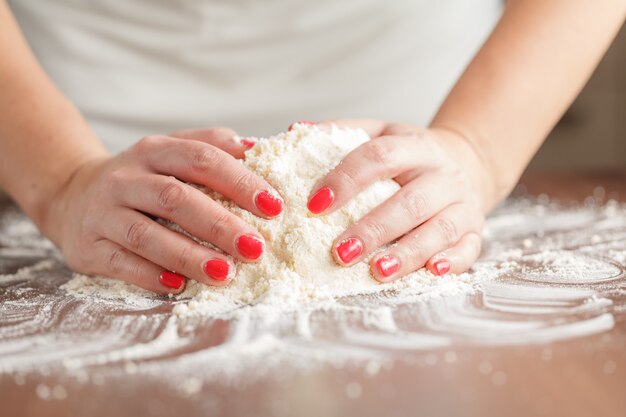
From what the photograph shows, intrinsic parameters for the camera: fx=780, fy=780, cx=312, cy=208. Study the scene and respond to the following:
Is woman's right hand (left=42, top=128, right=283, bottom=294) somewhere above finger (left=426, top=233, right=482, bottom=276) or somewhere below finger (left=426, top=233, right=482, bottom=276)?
below

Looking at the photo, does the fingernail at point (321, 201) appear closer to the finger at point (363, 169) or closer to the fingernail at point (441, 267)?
the finger at point (363, 169)

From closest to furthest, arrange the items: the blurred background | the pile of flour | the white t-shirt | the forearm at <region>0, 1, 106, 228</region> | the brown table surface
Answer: the brown table surface, the pile of flour, the forearm at <region>0, 1, 106, 228</region>, the white t-shirt, the blurred background

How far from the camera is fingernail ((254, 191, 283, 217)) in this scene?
81cm

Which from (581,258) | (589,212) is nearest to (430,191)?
(581,258)

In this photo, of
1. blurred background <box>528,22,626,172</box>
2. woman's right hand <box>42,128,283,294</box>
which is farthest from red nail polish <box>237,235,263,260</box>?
blurred background <box>528,22,626,172</box>

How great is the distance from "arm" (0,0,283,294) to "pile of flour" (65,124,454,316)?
0.02 meters

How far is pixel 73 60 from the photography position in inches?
55.9

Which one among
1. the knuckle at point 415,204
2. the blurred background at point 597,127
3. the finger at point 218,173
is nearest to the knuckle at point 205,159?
the finger at point 218,173

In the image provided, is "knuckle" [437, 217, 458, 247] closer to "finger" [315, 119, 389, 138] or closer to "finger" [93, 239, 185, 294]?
"finger" [315, 119, 389, 138]

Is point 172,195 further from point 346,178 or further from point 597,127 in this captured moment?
point 597,127

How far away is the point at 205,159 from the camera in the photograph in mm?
839

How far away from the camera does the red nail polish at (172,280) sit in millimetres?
831

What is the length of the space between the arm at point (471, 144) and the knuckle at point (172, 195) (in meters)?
0.14

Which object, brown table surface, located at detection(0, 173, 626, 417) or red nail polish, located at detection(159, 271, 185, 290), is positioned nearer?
brown table surface, located at detection(0, 173, 626, 417)
